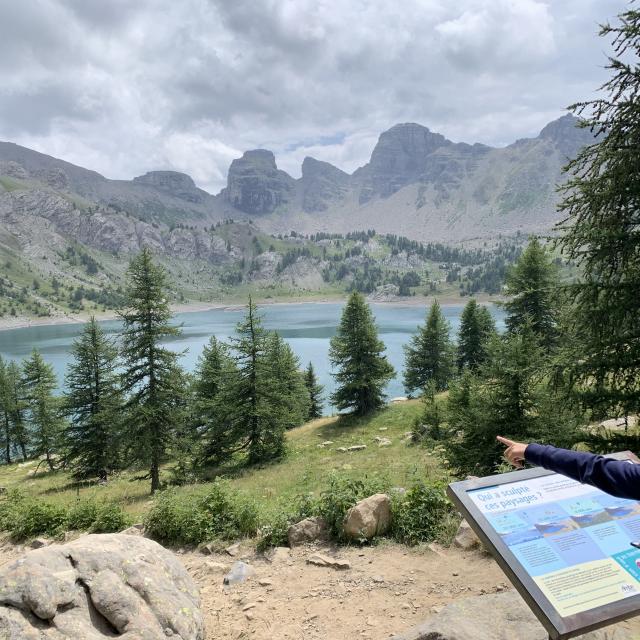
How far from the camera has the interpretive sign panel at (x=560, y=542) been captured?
3.77 m

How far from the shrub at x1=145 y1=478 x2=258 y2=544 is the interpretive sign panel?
263 inches

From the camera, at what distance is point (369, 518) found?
868 centimetres

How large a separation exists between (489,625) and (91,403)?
30.6 m

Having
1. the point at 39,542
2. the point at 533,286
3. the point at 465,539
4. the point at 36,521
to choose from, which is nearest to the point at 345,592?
the point at 465,539

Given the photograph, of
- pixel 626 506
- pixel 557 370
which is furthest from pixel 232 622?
pixel 557 370

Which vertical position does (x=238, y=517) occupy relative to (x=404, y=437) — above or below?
above

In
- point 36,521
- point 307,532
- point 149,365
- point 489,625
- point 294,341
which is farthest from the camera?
point 294,341

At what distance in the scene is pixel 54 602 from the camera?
497 cm

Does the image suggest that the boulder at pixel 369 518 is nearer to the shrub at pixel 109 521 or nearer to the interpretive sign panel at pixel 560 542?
the interpretive sign panel at pixel 560 542

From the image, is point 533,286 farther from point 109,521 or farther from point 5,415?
point 5,415

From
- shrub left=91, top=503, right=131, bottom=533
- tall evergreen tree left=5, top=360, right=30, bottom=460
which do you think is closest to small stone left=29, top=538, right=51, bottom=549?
shrub left=91, top=503, right=131, bottom=533

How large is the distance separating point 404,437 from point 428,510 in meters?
19.2

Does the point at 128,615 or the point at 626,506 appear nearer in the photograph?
the point at 626,506

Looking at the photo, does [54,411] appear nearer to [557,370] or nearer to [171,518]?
[171,518]
